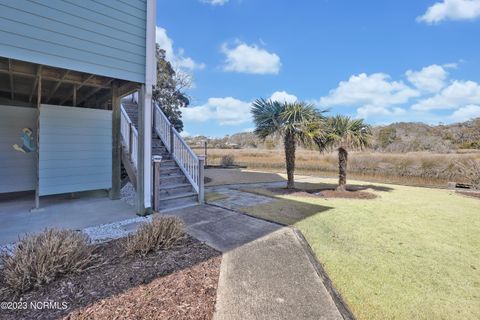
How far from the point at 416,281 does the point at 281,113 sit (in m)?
5.68

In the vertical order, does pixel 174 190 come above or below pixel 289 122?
below

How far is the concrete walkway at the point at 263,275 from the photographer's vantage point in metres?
2.07

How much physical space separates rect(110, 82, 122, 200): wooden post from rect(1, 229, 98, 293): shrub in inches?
139

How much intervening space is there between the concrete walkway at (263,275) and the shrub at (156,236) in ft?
1.46

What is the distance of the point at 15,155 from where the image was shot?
571 centimetres

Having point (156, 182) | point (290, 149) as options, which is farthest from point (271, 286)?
point (290, 149)

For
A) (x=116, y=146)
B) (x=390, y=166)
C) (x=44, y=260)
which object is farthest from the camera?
(x=390, y=166)

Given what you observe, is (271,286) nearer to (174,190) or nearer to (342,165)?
(174,190)

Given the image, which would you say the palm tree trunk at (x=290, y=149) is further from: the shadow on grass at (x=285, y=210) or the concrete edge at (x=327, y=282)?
the concrete edge at (x=327, y=282)

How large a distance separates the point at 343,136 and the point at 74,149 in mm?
7390

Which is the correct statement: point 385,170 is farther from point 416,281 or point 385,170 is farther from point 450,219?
point 416,281

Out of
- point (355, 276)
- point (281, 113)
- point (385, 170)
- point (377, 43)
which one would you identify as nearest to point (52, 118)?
point (281, 113)

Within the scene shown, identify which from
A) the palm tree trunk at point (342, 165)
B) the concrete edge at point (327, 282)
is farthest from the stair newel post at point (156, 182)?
the palm tree trunk at point (342, 165)

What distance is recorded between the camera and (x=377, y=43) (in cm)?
1268
